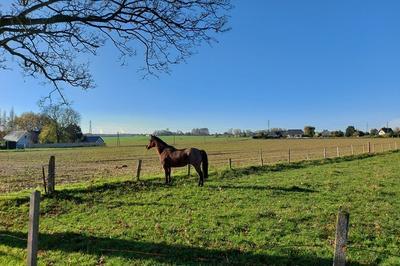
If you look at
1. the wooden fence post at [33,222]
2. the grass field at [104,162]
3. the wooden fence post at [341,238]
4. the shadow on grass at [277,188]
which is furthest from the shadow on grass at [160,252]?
the grass field at [104,162]

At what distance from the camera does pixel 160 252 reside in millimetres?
8430

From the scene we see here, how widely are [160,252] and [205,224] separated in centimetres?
225

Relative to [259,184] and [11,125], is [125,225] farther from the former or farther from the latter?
[11,125]

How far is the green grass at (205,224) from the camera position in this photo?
324 inches

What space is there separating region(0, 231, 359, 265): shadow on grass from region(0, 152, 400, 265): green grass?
0.02 m

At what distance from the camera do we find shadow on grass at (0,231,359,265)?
7742 mm

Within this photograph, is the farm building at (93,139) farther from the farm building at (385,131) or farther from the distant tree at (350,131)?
the farm building at (385,131)

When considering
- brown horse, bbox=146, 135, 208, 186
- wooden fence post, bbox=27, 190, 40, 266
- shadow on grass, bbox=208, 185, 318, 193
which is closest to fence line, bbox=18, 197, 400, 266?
wooden fence post, bbox=27, 190, 40, 266

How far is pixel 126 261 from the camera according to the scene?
8.06m

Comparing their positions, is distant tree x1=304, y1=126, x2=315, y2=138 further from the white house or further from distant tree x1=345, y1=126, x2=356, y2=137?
the white house

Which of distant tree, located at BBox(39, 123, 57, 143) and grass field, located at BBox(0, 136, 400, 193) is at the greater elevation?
distant tree, located at BBox(39, 123, 57, 143)

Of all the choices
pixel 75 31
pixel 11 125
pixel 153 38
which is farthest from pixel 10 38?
pixel 11 125

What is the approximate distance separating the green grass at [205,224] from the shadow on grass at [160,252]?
0.02 m

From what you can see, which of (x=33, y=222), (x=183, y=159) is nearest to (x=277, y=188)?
(x=183, y=159)
